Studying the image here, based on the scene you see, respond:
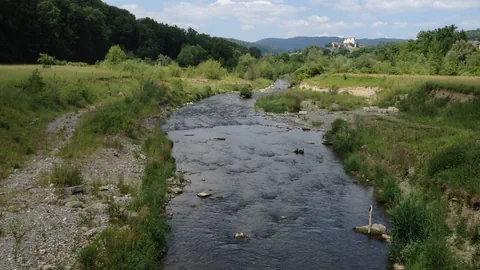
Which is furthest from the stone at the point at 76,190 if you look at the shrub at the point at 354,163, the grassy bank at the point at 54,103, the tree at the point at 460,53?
the tree at the point at 460,53

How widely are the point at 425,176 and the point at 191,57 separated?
115335 millimetres

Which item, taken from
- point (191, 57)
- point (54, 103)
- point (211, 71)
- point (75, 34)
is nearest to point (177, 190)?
point (54, 103)

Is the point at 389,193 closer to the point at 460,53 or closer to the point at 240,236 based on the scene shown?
the point at 240,236

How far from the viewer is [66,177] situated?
17969 mm

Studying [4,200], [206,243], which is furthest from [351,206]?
[4,200]

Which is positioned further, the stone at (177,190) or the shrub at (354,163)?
the shrub at (354,163)

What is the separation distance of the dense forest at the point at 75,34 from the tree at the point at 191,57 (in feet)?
1.08

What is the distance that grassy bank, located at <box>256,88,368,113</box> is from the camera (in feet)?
174

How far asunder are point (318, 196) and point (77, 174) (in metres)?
12.1

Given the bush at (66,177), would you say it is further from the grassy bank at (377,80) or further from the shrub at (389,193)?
the grassy bank at (377,80)

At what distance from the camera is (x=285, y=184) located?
23.4 meters

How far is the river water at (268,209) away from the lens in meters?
14.7

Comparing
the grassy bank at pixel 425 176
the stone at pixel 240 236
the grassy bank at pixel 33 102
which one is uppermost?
the grassy bank at pixel 33 102

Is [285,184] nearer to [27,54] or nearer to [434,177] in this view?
[434,177]
